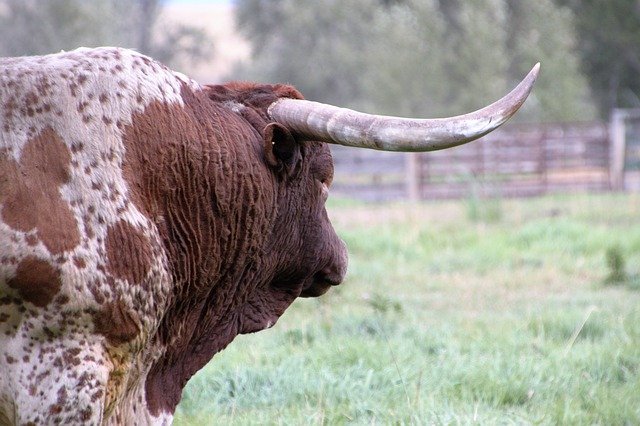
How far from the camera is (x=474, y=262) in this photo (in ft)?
→ 36.5

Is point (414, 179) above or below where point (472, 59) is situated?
below

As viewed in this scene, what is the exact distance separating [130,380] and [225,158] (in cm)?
89

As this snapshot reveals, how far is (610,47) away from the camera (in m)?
39.5

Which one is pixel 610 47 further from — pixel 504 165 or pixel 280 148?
pixel 280 148

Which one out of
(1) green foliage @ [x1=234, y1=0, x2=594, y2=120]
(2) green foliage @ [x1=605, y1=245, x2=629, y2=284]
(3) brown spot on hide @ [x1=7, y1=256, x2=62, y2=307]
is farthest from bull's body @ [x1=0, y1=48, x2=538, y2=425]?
(1) green foliage @ [x1=234, y1=0, x2=594, y2=120]

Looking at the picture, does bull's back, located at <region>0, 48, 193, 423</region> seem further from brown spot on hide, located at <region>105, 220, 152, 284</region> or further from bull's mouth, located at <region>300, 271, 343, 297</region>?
bull's mouth, located at <region>300, 271, 343, 297</region>

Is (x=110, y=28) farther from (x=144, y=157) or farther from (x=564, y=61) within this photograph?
(x=144, y=157)

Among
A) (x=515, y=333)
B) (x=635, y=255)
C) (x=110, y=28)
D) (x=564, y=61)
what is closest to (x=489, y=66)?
(x=564, y=61)

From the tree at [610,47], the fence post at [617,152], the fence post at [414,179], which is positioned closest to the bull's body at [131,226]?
the fence post at [414,179]

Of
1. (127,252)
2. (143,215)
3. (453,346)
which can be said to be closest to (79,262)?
(127,252)

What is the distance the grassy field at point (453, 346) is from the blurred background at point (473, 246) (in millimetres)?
19

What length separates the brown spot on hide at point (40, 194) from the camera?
123 inches

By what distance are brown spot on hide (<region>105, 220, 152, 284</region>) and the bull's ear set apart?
2.42 feet

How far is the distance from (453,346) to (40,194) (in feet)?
12.7
